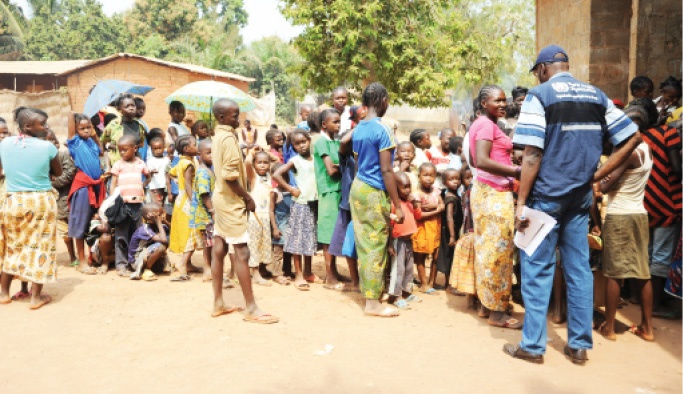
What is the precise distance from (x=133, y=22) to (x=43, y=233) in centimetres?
3887

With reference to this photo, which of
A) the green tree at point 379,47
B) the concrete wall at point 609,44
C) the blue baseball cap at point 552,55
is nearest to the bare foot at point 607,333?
the blue baseball cap at point 552,55

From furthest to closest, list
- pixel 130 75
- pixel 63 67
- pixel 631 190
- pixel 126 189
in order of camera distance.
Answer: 1. pixel 63 67
2. pixel 130 75
3. pixel 126 189
4. pixel 631 190

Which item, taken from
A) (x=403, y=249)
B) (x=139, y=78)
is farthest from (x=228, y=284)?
(x=139, y=78)

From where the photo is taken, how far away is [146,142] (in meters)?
7.75

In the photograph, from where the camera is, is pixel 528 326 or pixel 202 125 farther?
pixel 202 125

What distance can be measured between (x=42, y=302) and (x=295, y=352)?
2840mm

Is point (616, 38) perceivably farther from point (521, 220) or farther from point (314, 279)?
point (314, 279)

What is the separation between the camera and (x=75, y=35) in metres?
35.7

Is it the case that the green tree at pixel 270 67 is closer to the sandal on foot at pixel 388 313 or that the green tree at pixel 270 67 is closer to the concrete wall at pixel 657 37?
the concrete wall at pixel 657 37

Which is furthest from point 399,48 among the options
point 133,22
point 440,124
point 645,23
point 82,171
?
point 133,22

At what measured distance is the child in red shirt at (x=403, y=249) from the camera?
5242mm

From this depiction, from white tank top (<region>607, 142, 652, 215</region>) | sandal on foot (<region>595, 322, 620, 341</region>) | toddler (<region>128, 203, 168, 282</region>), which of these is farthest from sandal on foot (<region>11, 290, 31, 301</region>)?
white tank top (<region>607, 142, 652, 215</region>)

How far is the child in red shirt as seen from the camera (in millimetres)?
5242

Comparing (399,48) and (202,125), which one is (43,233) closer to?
(202,125)
